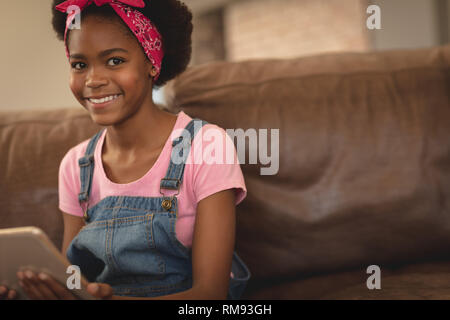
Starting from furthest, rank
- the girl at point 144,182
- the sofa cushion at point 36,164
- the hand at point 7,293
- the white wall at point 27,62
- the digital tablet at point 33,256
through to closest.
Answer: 1. the white wall at point 27,62
2. the sofa cushion at point 36,164
3. the girl at point 144,182
4. the hand at point 7,293
5. the digital tablet at point 33,256

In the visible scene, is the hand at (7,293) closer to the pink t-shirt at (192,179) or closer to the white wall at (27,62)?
the pink t-shirt at (192,179)

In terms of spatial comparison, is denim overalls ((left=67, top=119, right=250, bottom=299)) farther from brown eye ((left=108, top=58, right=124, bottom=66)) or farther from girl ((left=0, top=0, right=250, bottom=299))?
brown eye ((left=108, top=58, right=124, bottom=66))

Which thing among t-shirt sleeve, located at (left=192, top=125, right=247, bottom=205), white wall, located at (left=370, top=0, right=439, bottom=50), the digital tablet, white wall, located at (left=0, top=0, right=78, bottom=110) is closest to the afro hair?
t-shirt sleeve, located at (left=192, top=125, right=247, bottom=205)

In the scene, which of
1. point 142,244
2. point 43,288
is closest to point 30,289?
point 43,288

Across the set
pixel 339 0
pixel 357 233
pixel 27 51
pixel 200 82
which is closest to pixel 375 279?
pixel 357 233

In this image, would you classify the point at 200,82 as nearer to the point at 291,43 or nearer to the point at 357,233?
the point at 357,233

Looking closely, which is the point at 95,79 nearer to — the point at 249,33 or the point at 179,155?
the point at 179,155

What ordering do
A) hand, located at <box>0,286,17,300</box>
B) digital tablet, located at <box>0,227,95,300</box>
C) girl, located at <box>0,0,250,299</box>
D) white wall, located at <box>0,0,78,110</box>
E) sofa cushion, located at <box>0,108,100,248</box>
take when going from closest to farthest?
digital tablet, located at <box>0,227,95,300</box>
hand, located at <box>0,286,17,300</box>
girl, located at <box>0,0,250,299</box>
sofa cushion, located at <box>0,108,100,248</box>
white wall, located at <box>0,0,78,110</box>

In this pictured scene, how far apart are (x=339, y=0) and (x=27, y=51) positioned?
2.94 meters

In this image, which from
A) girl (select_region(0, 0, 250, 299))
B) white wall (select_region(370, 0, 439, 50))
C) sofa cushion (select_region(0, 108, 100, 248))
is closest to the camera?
girl (select_region(0, 0, 250, 299))

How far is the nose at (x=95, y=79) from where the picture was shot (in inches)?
33.4

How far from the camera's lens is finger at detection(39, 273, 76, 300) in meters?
0.63

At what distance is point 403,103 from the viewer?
1012mm

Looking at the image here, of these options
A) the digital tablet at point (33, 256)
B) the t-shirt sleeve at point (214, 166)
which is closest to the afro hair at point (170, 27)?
the t-shirt sleeve at point (214, 166)
